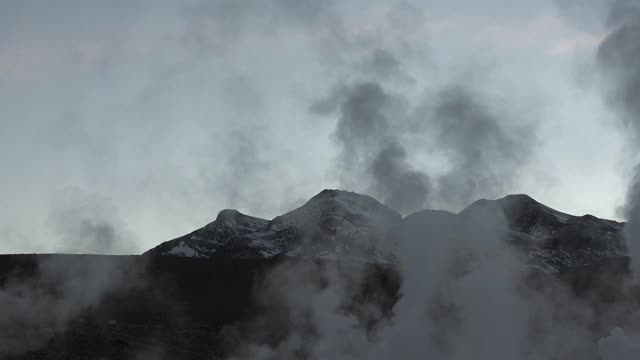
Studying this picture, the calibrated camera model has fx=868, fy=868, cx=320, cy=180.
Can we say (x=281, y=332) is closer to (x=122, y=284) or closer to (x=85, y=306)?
(x=85, y=306)

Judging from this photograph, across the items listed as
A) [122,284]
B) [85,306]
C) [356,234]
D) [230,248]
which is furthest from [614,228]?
[85,306]

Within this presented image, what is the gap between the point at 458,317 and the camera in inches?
2223

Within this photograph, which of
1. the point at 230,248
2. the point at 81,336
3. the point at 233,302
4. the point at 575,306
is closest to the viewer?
the point at 81,336

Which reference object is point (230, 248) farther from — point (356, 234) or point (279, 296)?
point (279, 296)

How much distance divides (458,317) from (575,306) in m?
31.7

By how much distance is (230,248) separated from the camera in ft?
628

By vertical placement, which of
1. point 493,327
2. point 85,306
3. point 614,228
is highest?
point 614,228

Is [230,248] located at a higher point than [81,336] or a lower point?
higher

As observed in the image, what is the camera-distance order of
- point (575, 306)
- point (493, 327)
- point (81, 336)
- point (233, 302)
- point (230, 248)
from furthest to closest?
1. point (230, 248)
2. point (233, 302)
3. point (575, 306)
4. point (81, 336)
5. point (493, 327)

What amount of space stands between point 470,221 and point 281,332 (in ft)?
76.9

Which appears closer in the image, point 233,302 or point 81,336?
point 81,336

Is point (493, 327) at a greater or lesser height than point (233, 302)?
lesser

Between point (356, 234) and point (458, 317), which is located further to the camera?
point (356, 234)

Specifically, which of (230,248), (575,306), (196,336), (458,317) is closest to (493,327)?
(458,317)
